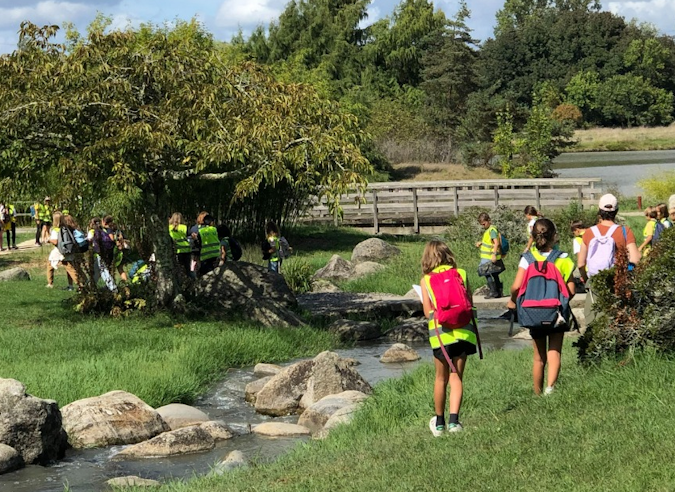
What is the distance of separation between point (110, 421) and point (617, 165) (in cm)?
6432

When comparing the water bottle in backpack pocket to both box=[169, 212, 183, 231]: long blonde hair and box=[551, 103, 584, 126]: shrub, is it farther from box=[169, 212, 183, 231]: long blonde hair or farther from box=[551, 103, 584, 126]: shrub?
box=[551, 103, 584, 126]: shrub

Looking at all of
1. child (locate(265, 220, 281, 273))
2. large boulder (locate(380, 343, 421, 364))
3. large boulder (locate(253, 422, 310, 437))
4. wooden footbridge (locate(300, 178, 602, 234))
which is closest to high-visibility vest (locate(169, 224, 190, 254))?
child (locate(265, 220, 281, 273))

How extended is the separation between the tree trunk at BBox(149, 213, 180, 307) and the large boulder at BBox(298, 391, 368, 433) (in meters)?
6.09

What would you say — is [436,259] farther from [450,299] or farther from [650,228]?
[650,228]

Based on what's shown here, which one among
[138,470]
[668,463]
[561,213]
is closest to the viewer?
[668,463]

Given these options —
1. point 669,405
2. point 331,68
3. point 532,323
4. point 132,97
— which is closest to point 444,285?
point 532,323

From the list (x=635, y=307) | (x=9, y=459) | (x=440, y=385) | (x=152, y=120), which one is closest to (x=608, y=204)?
(x=635, y=307)

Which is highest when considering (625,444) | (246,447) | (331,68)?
(331,68)

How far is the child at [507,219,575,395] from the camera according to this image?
29.8 feet

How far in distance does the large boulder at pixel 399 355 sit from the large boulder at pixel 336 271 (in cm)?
858

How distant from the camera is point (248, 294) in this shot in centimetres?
1781

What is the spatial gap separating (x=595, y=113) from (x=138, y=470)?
9059cm

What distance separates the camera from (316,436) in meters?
10.6

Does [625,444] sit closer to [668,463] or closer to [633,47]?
[668,463]
